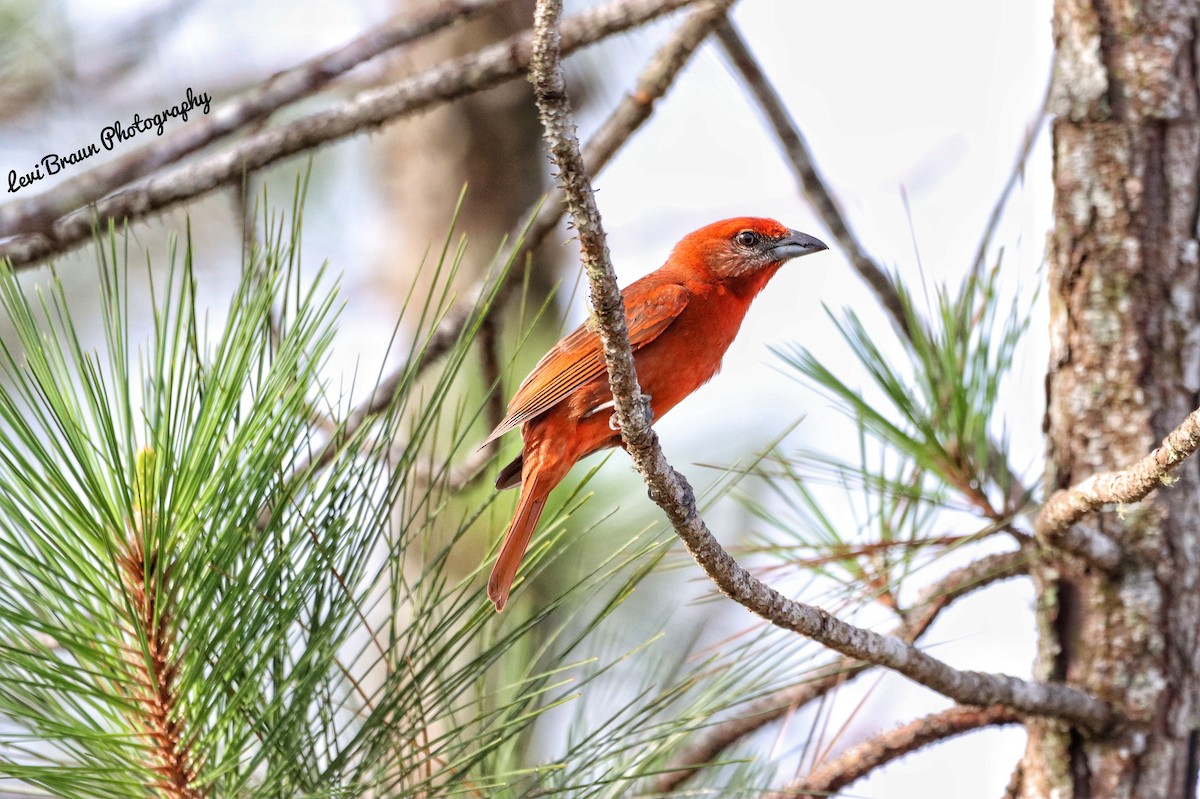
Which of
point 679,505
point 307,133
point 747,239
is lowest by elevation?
point 679,505

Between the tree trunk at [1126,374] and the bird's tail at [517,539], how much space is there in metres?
1.21

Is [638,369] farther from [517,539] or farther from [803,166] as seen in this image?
[803,166]

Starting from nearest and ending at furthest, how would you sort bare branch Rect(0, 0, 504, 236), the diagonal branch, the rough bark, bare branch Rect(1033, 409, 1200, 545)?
the diagonal branch < bare branch Rect(1033, 409, 1200, 545) < bare branch Rect(0, 0, 504, 236) < the rough bark

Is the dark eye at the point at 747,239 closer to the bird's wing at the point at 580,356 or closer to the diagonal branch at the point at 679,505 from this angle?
the bird's wing at the point at 580,356

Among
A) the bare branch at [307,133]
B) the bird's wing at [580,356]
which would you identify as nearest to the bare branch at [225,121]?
the bare branch at [307,133]

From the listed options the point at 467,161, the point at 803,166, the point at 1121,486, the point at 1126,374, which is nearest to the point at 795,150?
the point at 803,166

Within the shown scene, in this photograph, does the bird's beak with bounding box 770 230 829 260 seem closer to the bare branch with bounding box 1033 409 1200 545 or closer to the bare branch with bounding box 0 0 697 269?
the bare branch with bounding box 0 0 697 269

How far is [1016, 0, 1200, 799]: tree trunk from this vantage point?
8.66ft

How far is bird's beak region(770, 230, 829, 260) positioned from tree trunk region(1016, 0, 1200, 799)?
30.2 inches

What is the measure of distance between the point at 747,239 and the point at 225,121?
4.88 feet

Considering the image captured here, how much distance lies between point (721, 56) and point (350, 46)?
1.33m

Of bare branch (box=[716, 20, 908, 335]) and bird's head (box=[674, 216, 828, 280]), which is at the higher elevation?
bare branch (box=[716, 20, 908, 335])

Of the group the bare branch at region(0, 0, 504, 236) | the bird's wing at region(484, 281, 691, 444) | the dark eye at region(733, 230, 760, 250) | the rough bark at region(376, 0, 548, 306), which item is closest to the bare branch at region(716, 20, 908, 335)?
the dark eye at region(733, 230, 760, 250)

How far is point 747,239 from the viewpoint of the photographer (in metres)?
3.53
